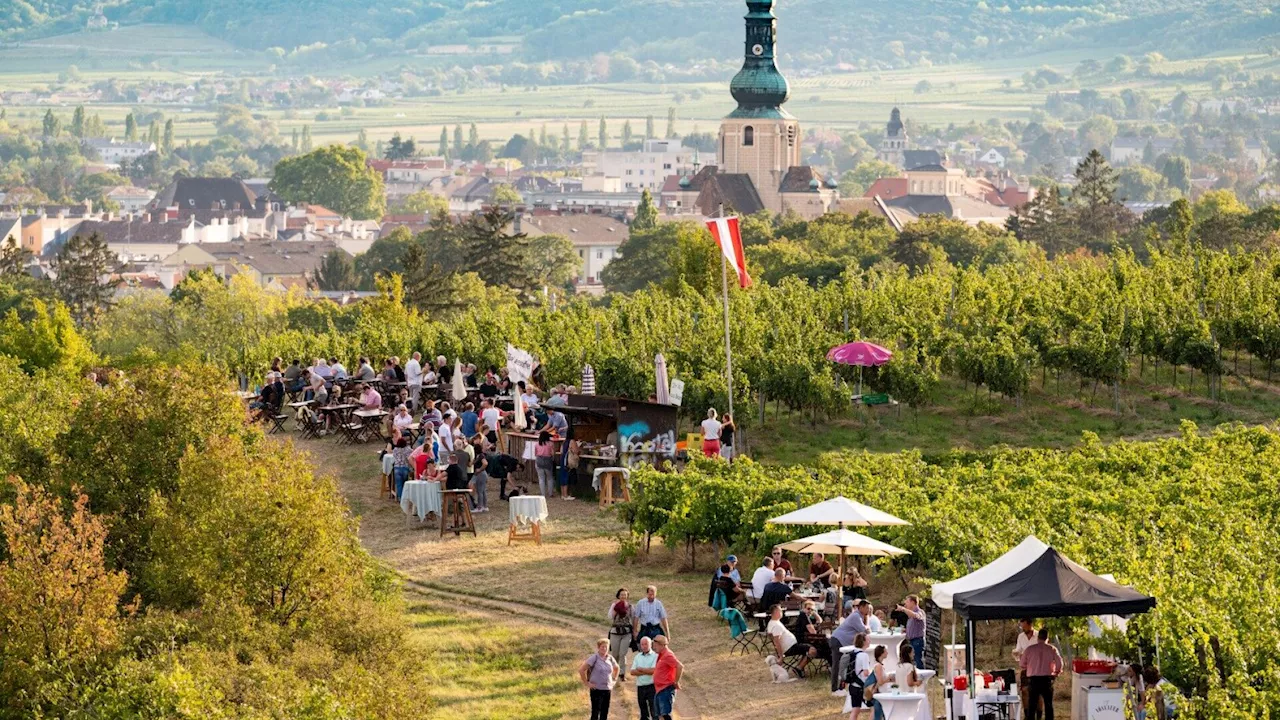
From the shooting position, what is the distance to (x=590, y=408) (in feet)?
112

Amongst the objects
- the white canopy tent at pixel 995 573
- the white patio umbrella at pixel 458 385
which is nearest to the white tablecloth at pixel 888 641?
the white canopy tent at pixel 995 573

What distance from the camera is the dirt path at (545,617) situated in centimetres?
2386

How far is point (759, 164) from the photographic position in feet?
602

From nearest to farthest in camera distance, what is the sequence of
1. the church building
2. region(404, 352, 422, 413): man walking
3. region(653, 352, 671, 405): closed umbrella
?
region(653, 352, 671, 405): closed umbrella → region(404, 352, 422, 413): man walking → the church building

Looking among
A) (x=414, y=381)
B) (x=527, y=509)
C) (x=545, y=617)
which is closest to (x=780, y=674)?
(x=545, y=617)

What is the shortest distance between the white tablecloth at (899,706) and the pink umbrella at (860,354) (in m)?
19.0

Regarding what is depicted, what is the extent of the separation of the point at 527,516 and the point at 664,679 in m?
9.37

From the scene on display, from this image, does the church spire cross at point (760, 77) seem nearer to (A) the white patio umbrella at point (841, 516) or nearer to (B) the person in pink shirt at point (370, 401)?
(B) the person in pink shirt at point (370, 401)

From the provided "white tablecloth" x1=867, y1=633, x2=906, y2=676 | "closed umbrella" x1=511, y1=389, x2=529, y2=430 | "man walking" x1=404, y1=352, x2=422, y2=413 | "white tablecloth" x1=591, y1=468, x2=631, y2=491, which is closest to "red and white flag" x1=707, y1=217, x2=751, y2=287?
"closed umbrella" x1=511, y1=389, x2=529, y2=430

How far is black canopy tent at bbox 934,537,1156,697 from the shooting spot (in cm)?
2059

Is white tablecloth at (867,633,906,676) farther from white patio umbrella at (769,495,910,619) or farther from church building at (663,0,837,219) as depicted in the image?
church building at (663,0,837,219)

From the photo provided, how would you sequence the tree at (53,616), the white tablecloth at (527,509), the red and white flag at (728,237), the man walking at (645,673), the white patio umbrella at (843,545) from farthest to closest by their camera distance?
the red and white flag at (728,237), the white tablecloth at (527,509), the white patio umbrella at (843,545), the tree at (53,616), the man walking at (645,673)

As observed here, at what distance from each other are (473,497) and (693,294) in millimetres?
Answer: 22820

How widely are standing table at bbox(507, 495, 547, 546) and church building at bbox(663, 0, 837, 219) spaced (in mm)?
146177
